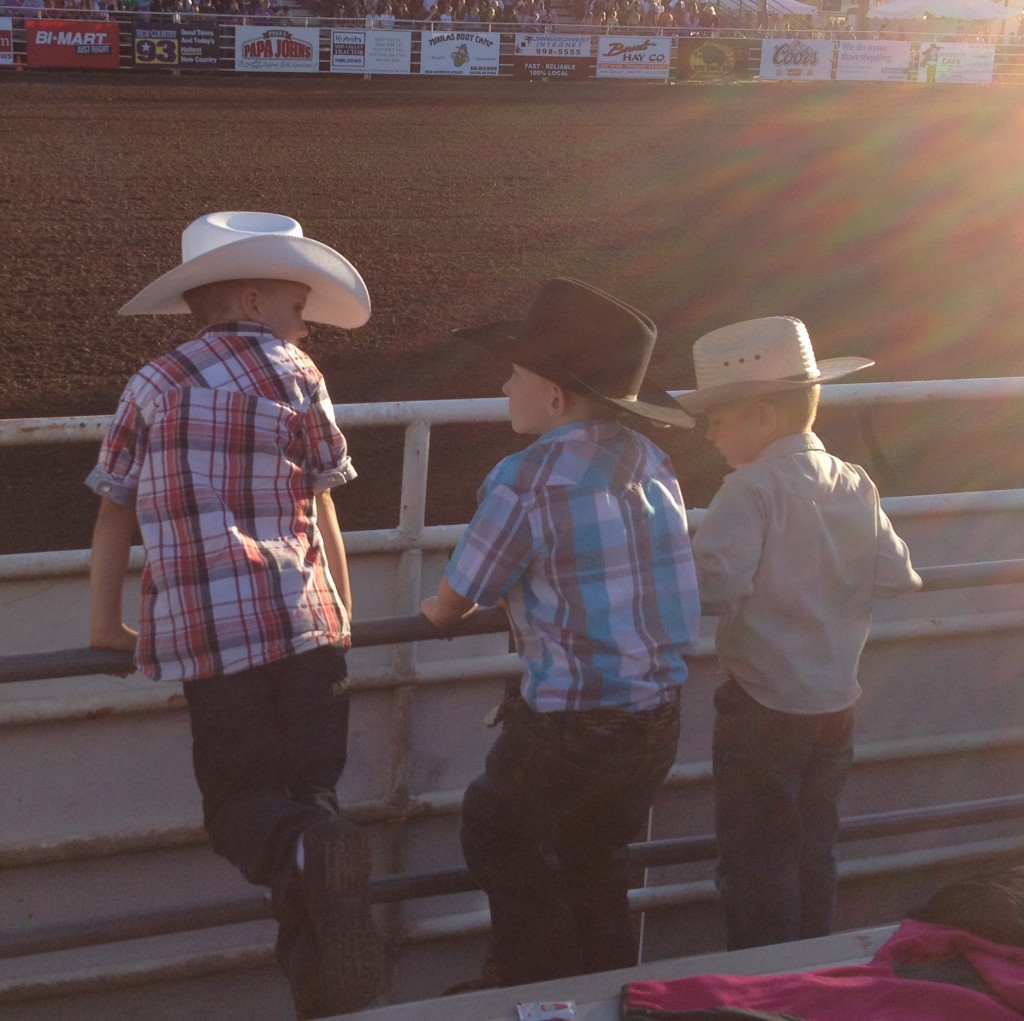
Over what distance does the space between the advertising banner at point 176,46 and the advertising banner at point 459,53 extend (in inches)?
175

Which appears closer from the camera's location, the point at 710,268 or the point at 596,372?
the point at 596,372

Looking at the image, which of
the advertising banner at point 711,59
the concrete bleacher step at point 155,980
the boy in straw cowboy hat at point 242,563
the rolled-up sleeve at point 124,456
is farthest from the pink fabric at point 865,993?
the advertising banner at point 711,59

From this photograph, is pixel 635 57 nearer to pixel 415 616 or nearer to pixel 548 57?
pixel 548 57

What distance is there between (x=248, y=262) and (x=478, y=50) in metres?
28.2

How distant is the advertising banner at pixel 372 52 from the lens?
27328mm

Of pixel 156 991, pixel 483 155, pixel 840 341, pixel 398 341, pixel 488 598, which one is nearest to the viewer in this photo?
pixel 488 598

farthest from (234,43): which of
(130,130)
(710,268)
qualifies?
(710,268)

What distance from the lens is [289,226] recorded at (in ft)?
8.10

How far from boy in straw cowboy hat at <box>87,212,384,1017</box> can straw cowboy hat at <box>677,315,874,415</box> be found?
712mm

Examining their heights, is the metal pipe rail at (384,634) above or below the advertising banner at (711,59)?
below

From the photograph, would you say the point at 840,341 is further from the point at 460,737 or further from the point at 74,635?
the point at 74,635

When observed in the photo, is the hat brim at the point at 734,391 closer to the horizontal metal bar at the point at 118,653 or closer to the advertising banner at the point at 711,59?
the horizontal metal bar at the point at 118,653

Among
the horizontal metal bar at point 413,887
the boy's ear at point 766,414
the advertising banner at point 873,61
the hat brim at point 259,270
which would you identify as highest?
the advertising banner at point 873,61

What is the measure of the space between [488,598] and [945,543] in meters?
1.84
